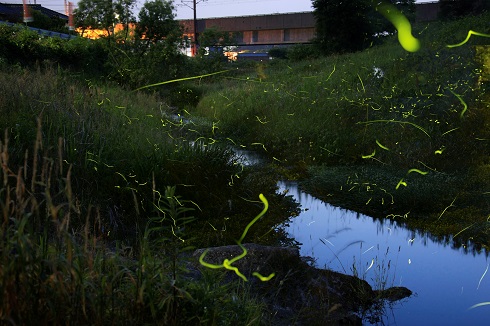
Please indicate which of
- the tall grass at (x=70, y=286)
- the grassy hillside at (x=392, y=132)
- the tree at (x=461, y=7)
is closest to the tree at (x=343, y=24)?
the tree at (x=461, y=7)

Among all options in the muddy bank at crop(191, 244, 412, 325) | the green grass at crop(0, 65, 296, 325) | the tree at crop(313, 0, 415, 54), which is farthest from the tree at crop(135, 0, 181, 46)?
the muddy bank at crop(191, 244, 412, 325)

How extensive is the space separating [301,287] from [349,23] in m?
24.2

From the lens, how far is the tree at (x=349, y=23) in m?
27.0

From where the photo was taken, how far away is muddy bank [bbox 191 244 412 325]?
4.73 metres

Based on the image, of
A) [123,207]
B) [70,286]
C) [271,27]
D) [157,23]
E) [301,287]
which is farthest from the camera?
[271,27]

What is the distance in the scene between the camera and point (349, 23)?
27.7 metres

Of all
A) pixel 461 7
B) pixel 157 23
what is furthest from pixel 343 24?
pixel 157 23

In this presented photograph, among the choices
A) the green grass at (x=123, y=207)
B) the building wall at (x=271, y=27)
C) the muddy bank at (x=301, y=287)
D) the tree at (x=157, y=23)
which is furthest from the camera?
the building wall at (x=271, y=27)

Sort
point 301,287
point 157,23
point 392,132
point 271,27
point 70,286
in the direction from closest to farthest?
1. point 70,286
2. point 301,287
3. point 392,132
4. point 157,23
5. point 271,27

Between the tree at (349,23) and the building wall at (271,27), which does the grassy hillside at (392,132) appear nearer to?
the tree at (349,23)

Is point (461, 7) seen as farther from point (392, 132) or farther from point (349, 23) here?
point (392, 132)

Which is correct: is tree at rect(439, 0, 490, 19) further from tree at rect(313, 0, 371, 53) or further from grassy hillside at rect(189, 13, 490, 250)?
grassy hillside at rect(189, 13, 490, 250)

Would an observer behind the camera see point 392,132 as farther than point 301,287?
Yes

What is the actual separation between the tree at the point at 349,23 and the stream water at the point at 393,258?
65.3ft
